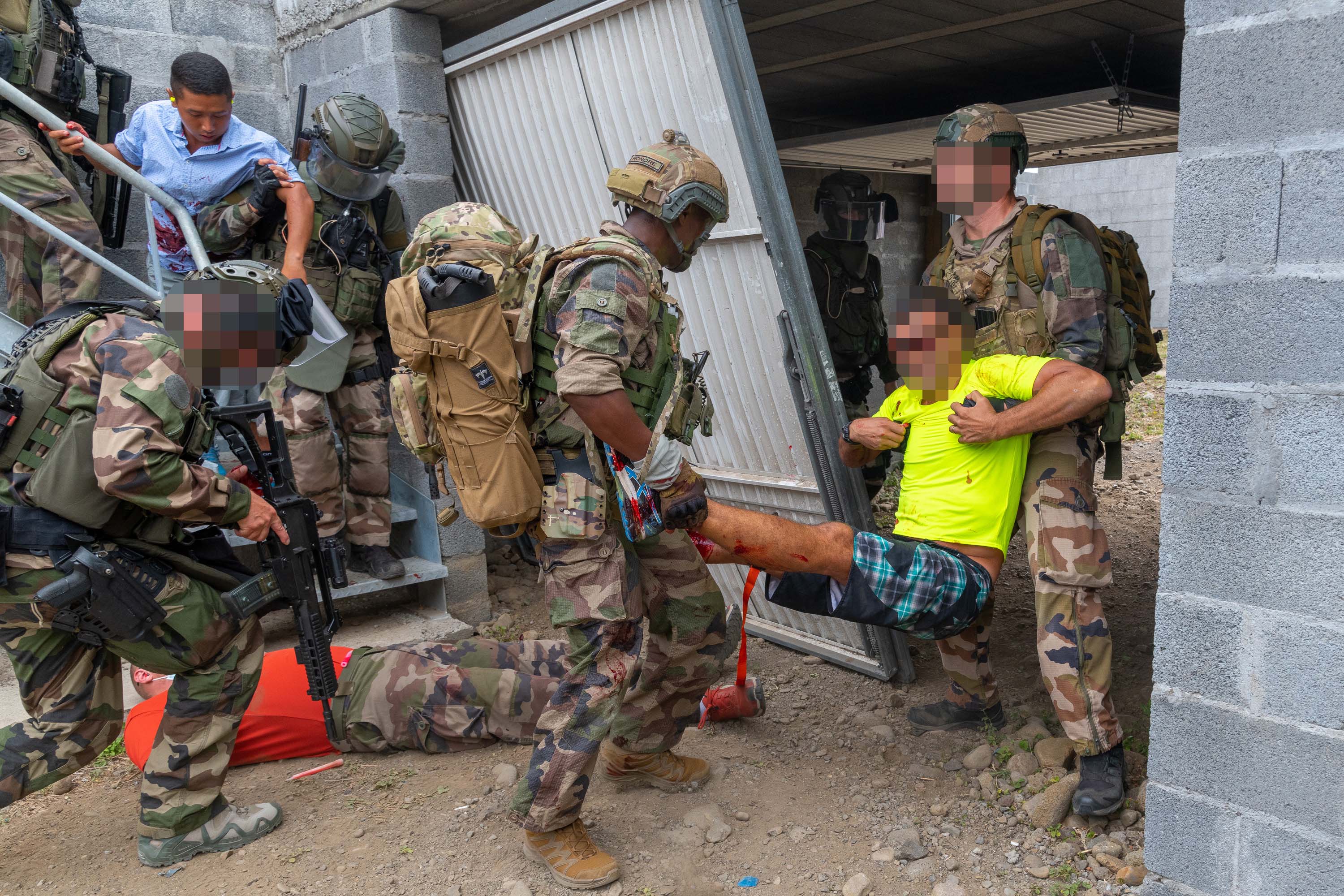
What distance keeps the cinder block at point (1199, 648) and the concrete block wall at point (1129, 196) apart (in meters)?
12.4

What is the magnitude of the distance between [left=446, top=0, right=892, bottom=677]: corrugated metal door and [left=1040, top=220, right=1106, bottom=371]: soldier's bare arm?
3.00 feet

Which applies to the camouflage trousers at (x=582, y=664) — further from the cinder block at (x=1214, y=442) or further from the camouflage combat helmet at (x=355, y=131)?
the camouflage combat helmet at (x=355, y=131)

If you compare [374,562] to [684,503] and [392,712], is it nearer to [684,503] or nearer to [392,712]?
[392,712]

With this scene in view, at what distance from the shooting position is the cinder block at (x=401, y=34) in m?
4.32

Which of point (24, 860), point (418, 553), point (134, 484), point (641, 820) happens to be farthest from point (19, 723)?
point (418, 553)

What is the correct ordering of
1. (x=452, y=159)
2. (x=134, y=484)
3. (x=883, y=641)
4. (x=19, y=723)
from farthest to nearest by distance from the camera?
(x=452, y=159), (x=883, y=641), (x=19, y=723), (x=134, y=484)

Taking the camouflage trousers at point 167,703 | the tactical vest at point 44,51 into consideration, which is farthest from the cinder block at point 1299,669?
the tactical vest at point 44,51

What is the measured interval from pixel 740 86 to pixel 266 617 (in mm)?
3204

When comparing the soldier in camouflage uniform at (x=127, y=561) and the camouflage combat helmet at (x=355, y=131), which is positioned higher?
the camouflage combat helmet at (x=355, y=131)

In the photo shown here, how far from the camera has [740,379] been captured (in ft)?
12.3

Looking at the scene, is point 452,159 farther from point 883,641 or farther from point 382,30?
point 883,641

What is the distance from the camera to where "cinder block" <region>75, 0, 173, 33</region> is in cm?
443

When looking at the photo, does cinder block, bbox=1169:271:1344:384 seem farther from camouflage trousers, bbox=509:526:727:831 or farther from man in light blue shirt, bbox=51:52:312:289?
man in light blue shirt, bbox=51:52:312:289

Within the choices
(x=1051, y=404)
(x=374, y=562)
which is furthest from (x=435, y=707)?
(x=1051, y=404)
